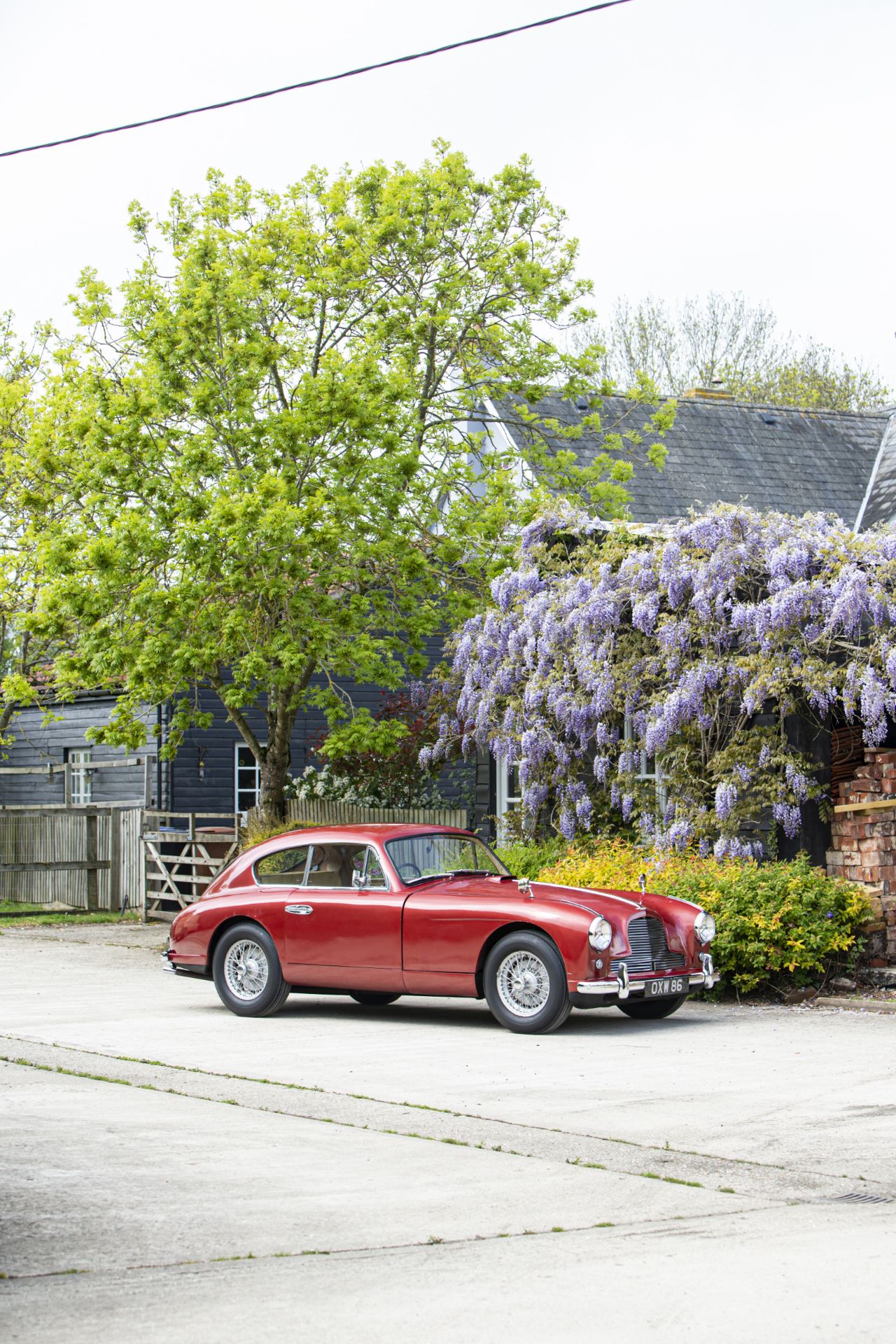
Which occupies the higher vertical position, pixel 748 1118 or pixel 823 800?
pixel 823 800

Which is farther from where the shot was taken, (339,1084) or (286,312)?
(286,312)

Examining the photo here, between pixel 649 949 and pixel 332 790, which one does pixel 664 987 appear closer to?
pixel 649 949

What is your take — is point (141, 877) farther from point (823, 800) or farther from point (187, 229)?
point (823, 800)

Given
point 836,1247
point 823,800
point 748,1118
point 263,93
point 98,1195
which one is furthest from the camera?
point 823,800

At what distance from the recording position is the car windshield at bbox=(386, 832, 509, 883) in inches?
494

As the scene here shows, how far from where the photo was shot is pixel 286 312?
19.9 m

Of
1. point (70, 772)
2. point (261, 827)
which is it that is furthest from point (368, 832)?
point (70, 772)

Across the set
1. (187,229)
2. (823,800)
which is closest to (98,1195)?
(823,800)

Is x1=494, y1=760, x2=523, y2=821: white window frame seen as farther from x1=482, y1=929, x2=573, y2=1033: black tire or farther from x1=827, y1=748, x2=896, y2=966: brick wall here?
x1=482, y1=929, x2=573, y2=1033: black tire

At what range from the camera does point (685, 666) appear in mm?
15734

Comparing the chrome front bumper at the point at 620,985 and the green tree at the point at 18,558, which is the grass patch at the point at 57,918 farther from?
the chrome front bumper at the point at 620,985

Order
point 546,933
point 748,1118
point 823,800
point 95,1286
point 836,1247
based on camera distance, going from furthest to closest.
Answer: point 823,800 → point 546,933 → point 748,1118 → point 836,1247 → point 95,1286

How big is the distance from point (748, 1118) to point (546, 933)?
3.14m

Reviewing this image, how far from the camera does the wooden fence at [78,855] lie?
84.4ft
